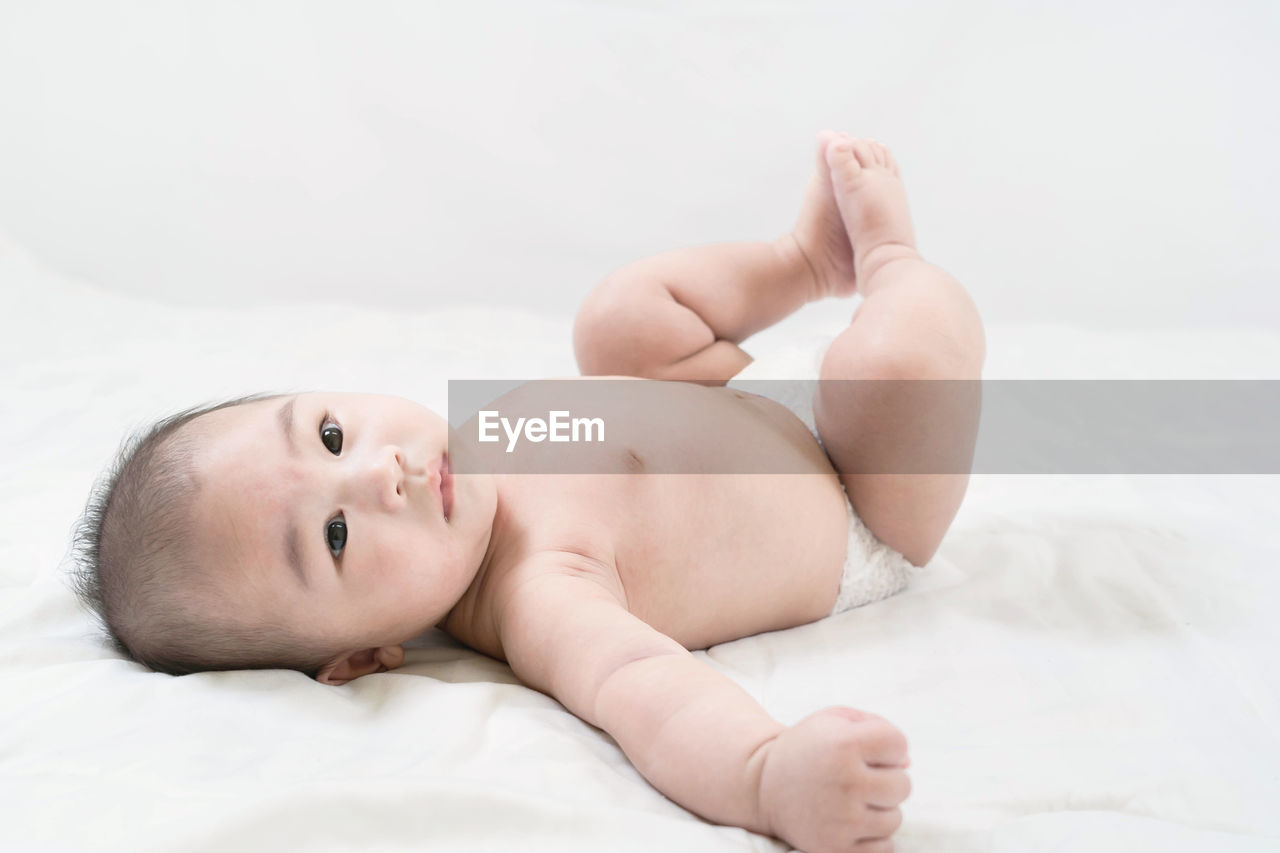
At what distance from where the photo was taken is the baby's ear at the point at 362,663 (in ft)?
3.10

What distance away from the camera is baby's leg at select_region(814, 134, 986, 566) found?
107 centimetres

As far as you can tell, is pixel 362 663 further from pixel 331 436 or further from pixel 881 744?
pixel 881 744

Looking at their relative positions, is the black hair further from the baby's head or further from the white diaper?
the white diaper

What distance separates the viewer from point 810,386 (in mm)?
1262

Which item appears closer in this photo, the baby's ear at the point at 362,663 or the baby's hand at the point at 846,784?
the baby's hand at the point at 846,784

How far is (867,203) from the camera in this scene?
133cm

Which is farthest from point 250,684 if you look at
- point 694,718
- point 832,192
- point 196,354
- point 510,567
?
point 196,354

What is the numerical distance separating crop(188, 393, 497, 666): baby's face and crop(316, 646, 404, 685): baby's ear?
19mm

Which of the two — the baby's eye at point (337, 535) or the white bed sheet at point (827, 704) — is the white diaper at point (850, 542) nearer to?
the white bed sheet at point (827, 704)

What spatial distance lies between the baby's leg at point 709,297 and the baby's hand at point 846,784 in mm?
731

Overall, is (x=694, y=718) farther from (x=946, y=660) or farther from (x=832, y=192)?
(x=832, y=192)

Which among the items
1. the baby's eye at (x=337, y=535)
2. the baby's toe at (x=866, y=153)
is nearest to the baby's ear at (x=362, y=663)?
the baby's eye at (x=337, y=535)

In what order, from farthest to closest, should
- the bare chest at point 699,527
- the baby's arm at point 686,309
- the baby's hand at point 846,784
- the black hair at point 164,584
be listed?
the baby's arm at point 686,309 < the bare chest at point 699,527 < the black hair at point 164,584 < the baby's hand at point 846,784

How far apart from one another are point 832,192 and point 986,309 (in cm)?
98
